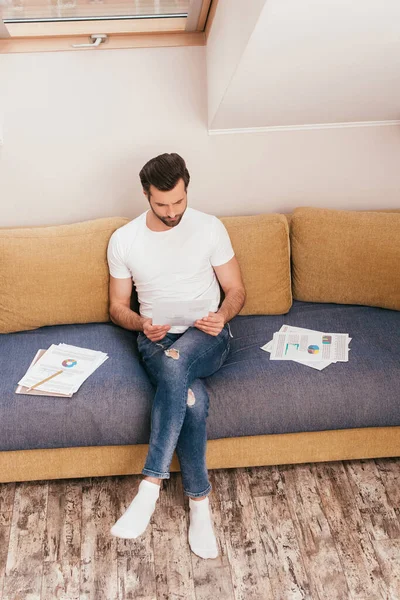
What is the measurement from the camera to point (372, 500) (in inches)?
99.1

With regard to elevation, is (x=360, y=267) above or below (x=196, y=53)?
below

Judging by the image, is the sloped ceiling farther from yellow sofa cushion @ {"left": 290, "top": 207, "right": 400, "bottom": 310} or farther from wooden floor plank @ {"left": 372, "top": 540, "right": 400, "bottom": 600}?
wooden floor plank @ {"left": 372, "top": 540, "right": 400, "bottom": 600}

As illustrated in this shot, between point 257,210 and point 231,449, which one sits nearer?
point 231,449

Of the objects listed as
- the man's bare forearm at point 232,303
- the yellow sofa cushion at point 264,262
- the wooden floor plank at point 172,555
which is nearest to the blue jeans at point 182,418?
the wooden floor plank at point 172,555

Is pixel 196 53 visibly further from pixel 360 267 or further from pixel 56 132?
pixel 360 267

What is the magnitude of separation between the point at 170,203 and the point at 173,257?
258 millimetres

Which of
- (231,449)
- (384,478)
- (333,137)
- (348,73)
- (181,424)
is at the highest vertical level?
(348,73)

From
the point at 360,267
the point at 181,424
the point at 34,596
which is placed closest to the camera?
the point at 34,596

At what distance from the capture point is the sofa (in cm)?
246

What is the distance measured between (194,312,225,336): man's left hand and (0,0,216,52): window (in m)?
1.28

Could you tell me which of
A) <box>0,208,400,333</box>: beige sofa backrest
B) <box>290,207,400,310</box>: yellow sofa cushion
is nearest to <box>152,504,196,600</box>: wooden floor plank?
<box>0,208,400,333</box>: beige sofa backrest

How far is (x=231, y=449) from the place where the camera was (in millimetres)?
2557

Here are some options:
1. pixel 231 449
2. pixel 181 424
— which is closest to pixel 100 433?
pixel 181 424

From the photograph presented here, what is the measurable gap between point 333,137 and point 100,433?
1.77 metres
